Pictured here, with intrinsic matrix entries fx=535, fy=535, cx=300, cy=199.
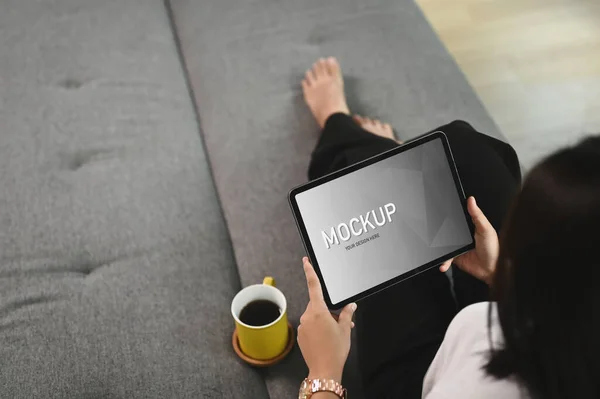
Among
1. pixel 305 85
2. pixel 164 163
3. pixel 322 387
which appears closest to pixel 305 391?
pixel 322 387

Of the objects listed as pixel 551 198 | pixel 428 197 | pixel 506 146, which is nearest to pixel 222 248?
pixel 428 197

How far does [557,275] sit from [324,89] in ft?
2.92

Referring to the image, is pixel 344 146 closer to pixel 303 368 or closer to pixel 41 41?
pixel 303 368

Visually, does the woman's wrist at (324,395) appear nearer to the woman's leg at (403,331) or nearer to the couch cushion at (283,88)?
the woman's leg at (403,331)

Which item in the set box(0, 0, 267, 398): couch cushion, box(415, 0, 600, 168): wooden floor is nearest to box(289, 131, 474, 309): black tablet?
box(0, 0, 267, 398): couch cushion

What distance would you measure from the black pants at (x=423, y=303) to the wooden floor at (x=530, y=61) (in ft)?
2.02

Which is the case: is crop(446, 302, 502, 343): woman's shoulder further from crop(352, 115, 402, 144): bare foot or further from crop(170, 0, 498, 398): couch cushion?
crop(352, 115, 402, 144): bare foot

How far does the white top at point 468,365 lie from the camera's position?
2.00 feet

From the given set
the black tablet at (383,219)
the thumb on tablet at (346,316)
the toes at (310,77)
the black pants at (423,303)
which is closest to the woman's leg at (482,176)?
the black pants at (423,303)

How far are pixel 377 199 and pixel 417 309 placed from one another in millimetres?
230

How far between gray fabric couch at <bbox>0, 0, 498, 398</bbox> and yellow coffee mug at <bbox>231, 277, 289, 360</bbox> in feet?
0.13

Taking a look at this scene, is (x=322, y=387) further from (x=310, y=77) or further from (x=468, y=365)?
(x=310, y=77)

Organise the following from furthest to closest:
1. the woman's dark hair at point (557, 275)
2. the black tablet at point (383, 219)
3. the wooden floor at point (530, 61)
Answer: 1. the wooden floor at point (530, 61)
2. the black tablet at point (383, 219)
3. the woman's dark hair at point (557, 275)

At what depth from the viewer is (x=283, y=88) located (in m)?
1.38
